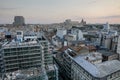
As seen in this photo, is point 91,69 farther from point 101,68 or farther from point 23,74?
point 23,74

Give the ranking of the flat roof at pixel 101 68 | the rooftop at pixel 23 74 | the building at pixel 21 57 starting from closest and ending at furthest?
the rooftop at pixel 23 74 < the flat roof at pixel 101 68 < the building at pixel 21 57

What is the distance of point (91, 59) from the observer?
41.7 m

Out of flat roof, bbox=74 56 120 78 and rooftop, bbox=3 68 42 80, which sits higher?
flat roof, bbox=74 56 120 78

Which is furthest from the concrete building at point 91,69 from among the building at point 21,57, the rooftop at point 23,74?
the rooftop at point 23,74

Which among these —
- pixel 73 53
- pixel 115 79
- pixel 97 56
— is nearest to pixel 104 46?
pixel 97 56

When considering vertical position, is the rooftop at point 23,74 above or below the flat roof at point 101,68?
below

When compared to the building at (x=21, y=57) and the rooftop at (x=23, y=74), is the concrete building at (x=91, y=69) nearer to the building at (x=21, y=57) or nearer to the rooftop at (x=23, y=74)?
the building at (x=21, y=57)

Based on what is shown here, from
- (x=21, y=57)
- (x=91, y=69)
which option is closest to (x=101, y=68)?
(x=91, y=69)

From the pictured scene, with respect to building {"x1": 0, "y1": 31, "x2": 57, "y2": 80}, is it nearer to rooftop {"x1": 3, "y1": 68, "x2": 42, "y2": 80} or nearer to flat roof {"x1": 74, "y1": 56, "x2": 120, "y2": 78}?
rooftop {"x1": 3, "y1": 68, "x2": 42, "y2": 80}

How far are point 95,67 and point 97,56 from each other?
42.5ft

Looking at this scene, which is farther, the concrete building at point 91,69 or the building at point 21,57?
the building at point 21,57

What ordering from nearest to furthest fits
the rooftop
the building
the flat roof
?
the rooftop, the flat roof, the building

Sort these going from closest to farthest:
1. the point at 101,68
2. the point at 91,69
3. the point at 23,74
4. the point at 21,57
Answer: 1. the point at 23,74
2. the point at 91,69
3. the point at 101,68
4. the point at 21,57

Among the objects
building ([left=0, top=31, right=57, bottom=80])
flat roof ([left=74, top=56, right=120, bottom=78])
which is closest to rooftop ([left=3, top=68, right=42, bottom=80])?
building ([left=0, top=31, right=57, bottom=80])
